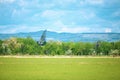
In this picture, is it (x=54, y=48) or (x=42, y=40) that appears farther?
(x=54, y=48)

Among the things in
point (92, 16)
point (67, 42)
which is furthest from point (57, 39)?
point (92, 16)

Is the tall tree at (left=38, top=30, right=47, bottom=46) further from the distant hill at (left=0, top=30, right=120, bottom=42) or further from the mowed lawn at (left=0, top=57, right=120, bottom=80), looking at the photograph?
the mowed lawn at (left=0, top=57, right=120, bottom=80)

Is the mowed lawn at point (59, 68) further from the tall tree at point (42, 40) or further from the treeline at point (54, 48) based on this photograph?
the tall tree at point (42, 40)

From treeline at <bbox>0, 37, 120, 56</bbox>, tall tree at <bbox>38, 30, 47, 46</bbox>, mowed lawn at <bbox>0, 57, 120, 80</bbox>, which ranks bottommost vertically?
mowed lawn at <bbox>0, 57, 120, 80</bbox>

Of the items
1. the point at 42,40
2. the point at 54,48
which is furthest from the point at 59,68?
the point at 42,40

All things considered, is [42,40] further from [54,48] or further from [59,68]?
[59,68]

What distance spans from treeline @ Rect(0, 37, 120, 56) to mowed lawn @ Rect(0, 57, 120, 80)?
176mm

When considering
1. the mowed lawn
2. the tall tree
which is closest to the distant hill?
the tall tree

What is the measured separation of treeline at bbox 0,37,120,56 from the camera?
347 inches

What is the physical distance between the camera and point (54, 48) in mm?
9148

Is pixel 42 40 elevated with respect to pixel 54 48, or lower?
elevated

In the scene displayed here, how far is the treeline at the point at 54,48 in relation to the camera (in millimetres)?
8805

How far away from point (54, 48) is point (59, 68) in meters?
0.65

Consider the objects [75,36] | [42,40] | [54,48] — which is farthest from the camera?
[54,48]
